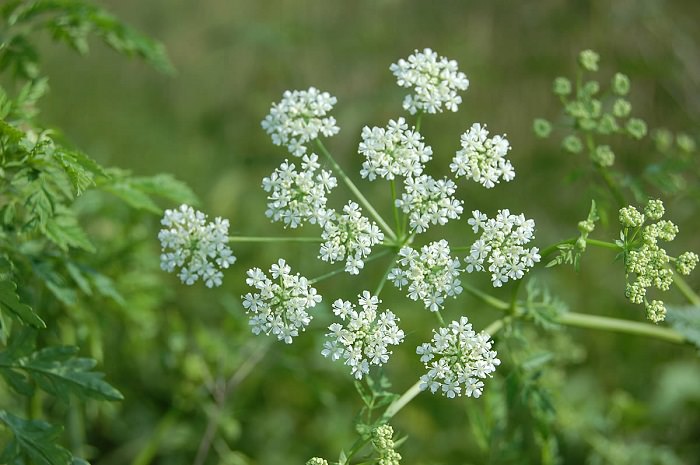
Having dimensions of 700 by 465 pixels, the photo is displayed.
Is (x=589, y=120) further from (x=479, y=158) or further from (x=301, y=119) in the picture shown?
(x=301, y=119)

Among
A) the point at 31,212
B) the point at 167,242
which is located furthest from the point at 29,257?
the point at 167,242

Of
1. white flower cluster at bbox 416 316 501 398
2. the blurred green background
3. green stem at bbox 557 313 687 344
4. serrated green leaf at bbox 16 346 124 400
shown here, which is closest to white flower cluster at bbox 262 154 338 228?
white flower cluster at bbox 416 316 501 398

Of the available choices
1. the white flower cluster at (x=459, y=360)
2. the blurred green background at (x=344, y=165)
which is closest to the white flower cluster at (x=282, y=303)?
the white flower cluster at (x=459, y=360)

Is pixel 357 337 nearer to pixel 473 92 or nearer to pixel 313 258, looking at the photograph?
pixel 313 258

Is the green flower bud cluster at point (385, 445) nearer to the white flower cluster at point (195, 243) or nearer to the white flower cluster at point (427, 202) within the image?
the white flower cluster at point (427, 202)

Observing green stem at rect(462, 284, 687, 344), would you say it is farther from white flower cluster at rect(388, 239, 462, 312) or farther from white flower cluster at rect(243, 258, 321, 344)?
white flower cluster at rect(243, 258, 321, 344)
